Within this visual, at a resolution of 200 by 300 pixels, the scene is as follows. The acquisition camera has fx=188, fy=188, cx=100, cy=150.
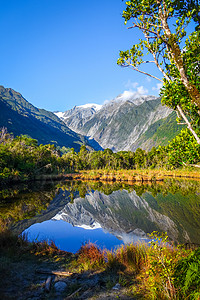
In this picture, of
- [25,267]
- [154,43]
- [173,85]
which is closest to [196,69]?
[173,85]

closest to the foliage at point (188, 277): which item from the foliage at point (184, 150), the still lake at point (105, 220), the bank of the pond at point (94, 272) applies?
the bank of the pond at point (94, 272)

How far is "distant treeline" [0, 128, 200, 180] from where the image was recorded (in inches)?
289

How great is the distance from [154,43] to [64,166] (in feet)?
281

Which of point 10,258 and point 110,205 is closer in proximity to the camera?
point 10,258

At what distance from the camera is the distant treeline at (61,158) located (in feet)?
24.1

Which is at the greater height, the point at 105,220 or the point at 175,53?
the point at 175,53

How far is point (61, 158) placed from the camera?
289 ft

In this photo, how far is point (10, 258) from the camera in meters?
8.92

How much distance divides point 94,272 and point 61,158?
82.2 meters

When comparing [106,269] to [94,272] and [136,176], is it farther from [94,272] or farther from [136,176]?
[136,176]

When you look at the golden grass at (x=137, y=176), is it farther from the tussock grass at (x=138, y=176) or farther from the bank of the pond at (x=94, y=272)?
the bank of the pond at (x=94, y=272)

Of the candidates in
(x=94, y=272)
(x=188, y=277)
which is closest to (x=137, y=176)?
(x=94, y=272)

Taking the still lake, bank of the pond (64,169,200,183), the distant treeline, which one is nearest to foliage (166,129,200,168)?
the distant treeline

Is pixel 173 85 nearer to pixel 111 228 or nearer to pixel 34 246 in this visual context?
pixel 34 246
